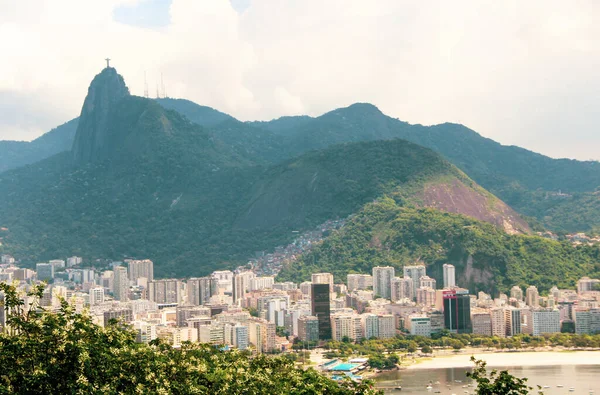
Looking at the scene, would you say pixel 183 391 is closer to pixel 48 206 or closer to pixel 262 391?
pixel 262 391

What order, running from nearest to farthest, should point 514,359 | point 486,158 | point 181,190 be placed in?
point 514,359 → point 181,190 → point 486,158

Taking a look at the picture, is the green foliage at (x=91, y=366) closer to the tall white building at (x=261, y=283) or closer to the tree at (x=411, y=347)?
the tree at (x=411, y=347)

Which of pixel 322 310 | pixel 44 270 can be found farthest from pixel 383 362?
pixel 44 270

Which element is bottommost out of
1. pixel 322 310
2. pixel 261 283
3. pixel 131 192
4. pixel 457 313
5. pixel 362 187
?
pixel 457 313

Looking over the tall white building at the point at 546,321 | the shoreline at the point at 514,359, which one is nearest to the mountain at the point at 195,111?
the tall white building at the point at 546,321

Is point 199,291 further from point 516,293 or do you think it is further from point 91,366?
point 91,366

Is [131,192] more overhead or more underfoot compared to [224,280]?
more overhead

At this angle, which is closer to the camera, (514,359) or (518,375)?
(518,375)

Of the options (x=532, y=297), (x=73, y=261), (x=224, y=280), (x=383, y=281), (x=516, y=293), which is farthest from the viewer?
(x=73, y=261)
